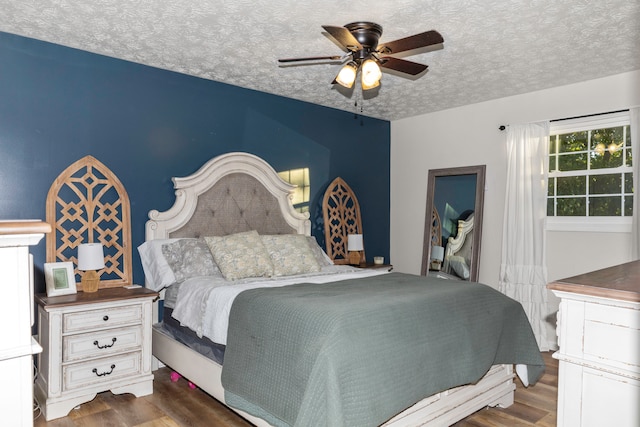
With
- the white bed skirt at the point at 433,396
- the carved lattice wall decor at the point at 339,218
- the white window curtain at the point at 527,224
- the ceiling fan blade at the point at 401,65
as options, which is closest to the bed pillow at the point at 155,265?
the white bed skirt at the point at 433,396

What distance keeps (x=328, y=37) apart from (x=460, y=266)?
2.99 metres

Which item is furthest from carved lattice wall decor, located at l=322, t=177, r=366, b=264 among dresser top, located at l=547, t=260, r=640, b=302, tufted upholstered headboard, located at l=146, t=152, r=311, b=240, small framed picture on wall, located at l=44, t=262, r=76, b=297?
dresser top, located at l=547, t=260, r=640, b=302

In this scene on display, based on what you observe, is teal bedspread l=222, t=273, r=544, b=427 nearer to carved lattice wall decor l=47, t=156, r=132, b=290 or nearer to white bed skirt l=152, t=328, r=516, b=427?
white bed skirt l=152, t=328, r=516, b=427

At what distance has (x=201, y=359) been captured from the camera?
9.08 feet

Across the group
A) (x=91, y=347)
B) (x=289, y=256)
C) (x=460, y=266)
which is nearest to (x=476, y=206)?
(x=460, y=266)

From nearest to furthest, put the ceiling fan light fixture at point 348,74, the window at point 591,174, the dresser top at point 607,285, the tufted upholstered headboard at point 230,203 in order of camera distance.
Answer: the dresser top at point 607,285, the ceiling fan light fixture at point 348,74, the tufted upholstered headboard at point 230,203, the window at point 591,174

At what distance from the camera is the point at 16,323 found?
95 centimetres

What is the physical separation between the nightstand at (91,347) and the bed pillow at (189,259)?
29cm

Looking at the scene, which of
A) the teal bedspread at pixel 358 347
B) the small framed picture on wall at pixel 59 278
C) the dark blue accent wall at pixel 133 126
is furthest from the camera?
the dark blue accent wall at pixel 133 126

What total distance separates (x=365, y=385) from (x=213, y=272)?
1817mm

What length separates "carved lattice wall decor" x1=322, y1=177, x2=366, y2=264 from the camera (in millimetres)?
4918

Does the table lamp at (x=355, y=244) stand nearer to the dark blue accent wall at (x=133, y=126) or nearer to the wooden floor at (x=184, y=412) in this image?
the dark blue accent wall at (x=133, y=126)

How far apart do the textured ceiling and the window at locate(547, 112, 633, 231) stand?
19.3 inches

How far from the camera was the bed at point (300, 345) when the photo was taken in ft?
6.20
